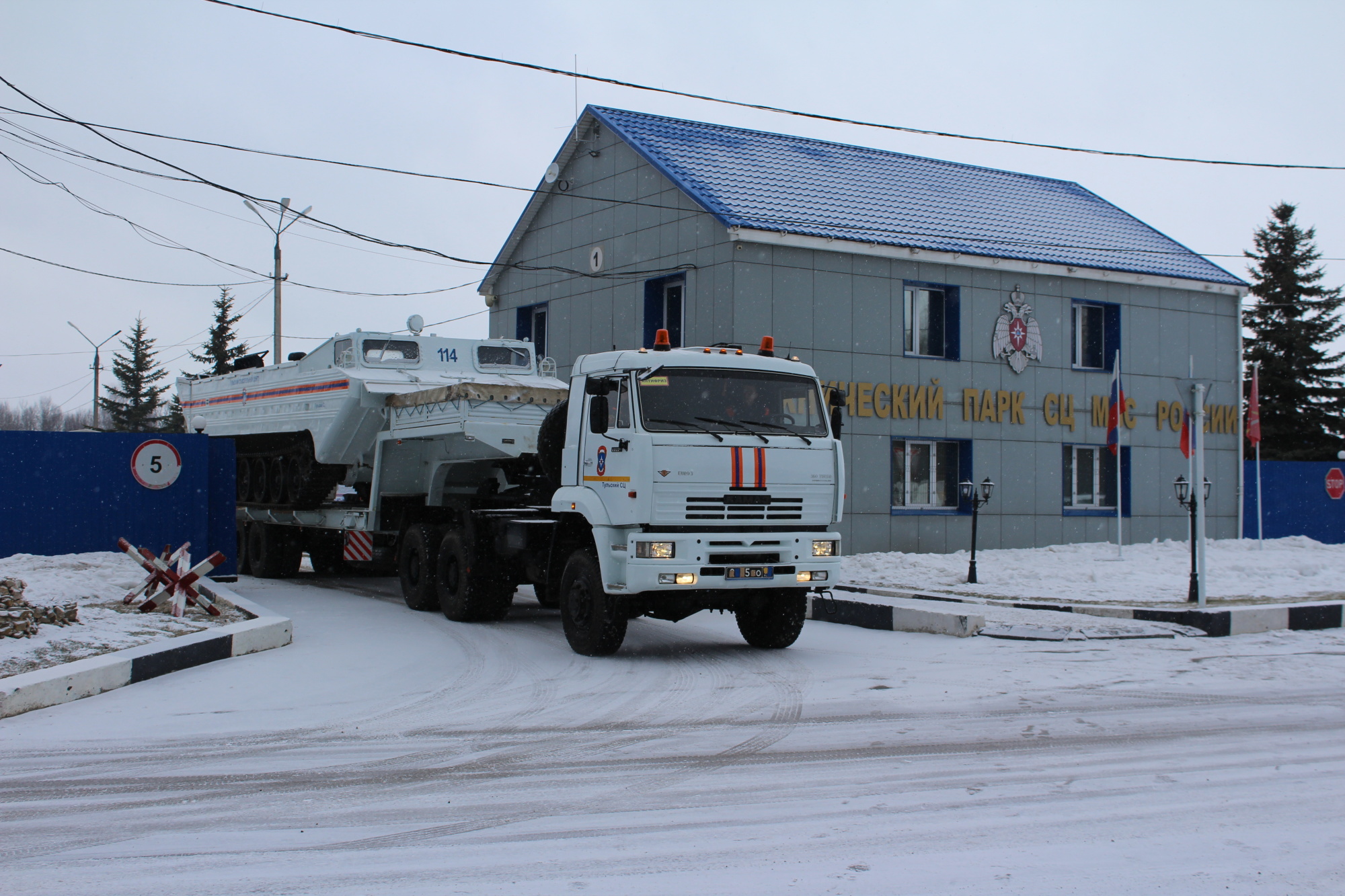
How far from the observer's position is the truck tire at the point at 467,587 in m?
12.8

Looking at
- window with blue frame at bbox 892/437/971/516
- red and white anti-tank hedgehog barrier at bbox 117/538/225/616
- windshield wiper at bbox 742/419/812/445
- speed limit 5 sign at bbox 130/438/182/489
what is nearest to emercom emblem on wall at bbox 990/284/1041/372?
window with blue frame at bbox 892/437/971/516

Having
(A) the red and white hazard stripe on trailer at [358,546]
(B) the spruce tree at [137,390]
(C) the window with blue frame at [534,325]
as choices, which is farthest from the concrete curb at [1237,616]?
Answer: (B) the spruce tree at [137,390]

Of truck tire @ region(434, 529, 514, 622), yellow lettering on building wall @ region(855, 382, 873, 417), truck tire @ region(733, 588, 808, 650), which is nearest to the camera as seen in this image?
truck tire @ region(733, 588, 808, 650)

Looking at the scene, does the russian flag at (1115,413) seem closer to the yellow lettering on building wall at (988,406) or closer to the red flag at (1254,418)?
the yellow lettering on building wall at (988,406)

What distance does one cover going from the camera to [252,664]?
9.68 meters

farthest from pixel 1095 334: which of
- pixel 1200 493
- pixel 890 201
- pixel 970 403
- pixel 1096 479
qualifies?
pixel 1200 493

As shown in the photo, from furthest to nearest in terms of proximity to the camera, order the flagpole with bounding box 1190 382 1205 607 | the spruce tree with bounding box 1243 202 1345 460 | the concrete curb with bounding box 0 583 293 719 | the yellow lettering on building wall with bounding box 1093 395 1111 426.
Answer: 1. the spruce tree with bounding box 1243 202 1345 460
2. the yellow lettering on building wall with bounding box 1093 395 1111 426
3. the flagpole with bounding box 1190 382 1205 607
4. the concrete curb with bounding box 0 583 293 719

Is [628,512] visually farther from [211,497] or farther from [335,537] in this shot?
[335,537]

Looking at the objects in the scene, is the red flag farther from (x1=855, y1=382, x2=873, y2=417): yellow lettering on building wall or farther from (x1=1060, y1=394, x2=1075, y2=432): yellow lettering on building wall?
(x1=855, y1=382, x2=873, y2=417): yellow lettering on building wall

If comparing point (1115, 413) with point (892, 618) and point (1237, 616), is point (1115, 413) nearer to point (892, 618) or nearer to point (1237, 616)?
point (1237, 616)

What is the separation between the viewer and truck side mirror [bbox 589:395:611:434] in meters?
10.1

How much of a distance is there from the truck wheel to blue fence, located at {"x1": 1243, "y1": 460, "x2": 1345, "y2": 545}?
19228mm

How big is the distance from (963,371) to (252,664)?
15.2m

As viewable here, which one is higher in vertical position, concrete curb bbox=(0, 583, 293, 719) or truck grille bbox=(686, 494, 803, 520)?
truck grille bbox=(686, 494, 803, 520)
